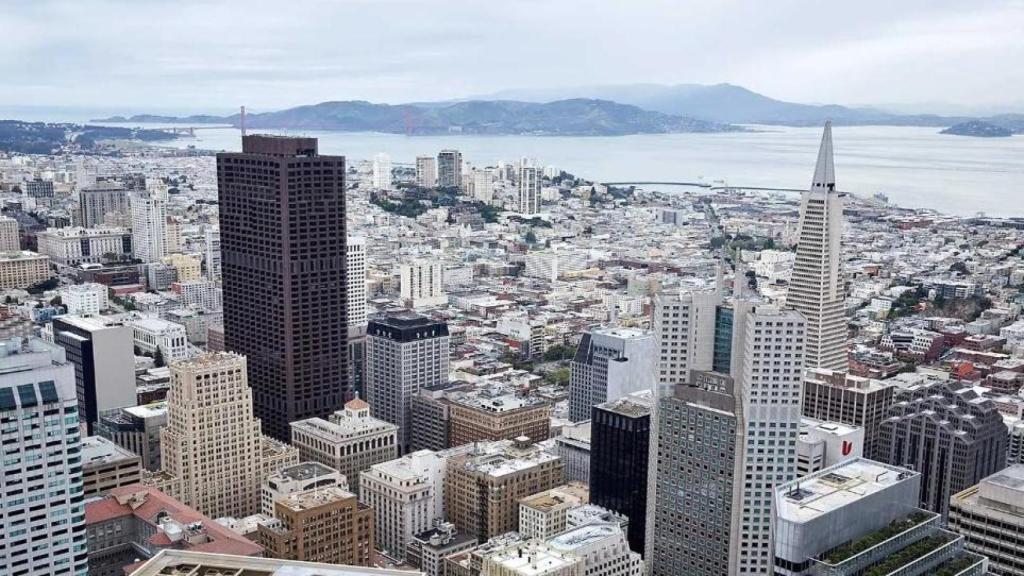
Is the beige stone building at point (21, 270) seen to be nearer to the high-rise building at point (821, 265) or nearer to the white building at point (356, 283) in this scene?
the white building at point (356, 283)

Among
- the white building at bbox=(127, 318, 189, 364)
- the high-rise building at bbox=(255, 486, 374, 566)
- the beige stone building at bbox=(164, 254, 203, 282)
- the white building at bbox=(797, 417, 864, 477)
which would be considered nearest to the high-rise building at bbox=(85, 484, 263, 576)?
the high-rise building at bbox=(255, 486, 374, 566)

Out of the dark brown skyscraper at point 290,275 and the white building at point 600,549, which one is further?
the dark brown skyscraper at point 290,275

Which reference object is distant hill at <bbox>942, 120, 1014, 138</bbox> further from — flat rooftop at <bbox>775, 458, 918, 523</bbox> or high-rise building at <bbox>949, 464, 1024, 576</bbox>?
flat rooftop at <bbox>775, 458, 918, 523</bbox>

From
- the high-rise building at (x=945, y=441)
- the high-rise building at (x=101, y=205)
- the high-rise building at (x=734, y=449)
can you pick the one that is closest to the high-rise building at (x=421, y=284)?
the high-rise building at (x=101, y=205)

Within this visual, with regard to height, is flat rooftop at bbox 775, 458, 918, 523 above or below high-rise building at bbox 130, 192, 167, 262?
above

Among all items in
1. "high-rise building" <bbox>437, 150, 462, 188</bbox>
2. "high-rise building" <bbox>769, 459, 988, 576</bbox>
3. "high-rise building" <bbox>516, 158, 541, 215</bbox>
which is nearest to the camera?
"high-rise building" <bbox>769, 459, 988, 576</bbox>

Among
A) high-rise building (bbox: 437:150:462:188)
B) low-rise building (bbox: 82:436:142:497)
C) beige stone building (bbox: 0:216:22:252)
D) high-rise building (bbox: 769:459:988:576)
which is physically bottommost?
low-rise building (bbox: 82:436:142:497)

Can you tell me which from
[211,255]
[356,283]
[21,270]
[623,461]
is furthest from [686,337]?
[211,255]
